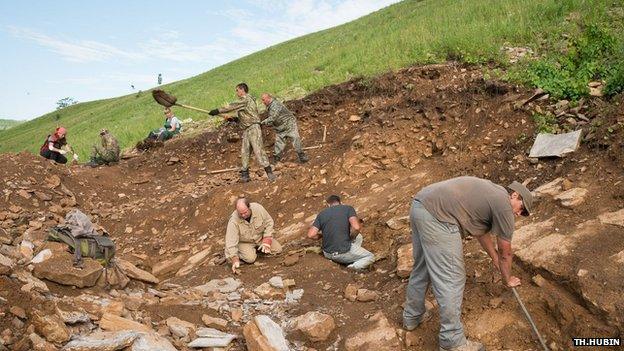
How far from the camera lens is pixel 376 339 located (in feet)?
14.1

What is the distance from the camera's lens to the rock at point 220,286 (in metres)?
5.86

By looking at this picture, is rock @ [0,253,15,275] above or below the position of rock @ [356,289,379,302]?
above

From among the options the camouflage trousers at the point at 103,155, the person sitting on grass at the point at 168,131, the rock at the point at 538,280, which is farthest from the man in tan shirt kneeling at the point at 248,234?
the person sitting on grass at the point at 168,131

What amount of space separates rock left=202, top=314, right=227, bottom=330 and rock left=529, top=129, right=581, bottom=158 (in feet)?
15.6

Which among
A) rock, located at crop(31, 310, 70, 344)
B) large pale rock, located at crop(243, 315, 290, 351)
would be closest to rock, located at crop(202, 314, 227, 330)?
large pale rock, located at crop(243, 315, 290, 351)

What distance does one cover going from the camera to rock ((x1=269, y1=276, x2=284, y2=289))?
5.76 metres

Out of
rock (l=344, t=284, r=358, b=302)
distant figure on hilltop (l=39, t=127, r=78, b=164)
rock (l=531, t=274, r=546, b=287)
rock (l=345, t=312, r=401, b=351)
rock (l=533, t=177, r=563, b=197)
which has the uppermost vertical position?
distant figure on hilltop (l=39, t=127, r=78, b=164)

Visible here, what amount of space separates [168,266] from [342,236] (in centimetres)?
322

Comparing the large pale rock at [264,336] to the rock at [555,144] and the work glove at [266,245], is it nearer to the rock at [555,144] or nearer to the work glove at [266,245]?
the work glove at [266,245]

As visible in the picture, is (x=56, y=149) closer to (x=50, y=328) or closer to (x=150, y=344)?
(x=50, y=328)

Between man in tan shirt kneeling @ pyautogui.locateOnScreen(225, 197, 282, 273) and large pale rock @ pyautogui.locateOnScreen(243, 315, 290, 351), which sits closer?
large pale rock @ pyautogui.locateOnScreen(243, 315, 290, 351)

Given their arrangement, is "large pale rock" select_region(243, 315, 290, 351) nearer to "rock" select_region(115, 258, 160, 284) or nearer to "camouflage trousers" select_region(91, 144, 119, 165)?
"rock" select_region(115, 258, 160, 284)

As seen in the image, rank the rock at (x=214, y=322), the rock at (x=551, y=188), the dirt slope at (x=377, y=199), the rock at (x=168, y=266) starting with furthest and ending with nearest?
the rock at (x=168, y=266) < the rock at (x=551, y=188) < the rock at (x=214, y=322) < the dirt slope at (x=377, y=199)

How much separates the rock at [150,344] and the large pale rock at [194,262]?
2995 millimetres
